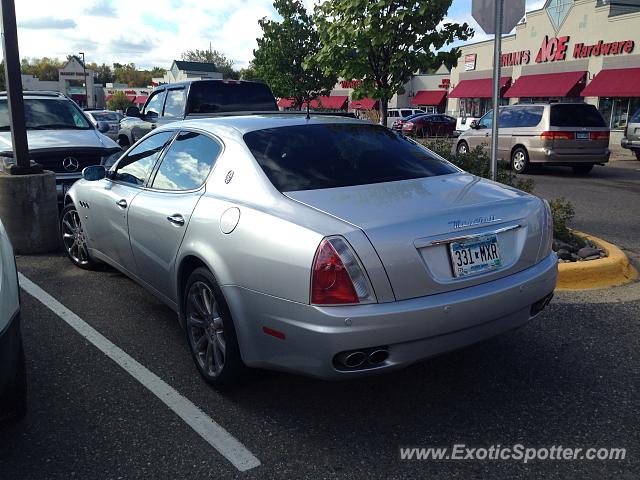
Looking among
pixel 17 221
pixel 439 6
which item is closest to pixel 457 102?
pixel 439 6

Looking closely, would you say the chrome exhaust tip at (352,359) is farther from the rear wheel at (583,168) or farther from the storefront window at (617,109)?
the storefront window at (617,109)

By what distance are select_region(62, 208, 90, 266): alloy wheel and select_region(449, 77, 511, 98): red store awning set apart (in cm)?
3304

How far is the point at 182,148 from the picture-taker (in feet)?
14.0

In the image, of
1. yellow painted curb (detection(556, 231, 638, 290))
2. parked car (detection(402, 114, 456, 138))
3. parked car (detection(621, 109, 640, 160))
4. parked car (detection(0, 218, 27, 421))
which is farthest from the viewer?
parked car (detection(402, 114, 456, 138))

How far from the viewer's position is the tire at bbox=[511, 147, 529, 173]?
14.9 m

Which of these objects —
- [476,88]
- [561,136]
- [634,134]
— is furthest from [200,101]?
[476,88]

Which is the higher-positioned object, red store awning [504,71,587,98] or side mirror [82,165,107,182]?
red store awning [504,71,587,98]

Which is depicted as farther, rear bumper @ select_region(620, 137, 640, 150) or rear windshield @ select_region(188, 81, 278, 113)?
rear bumper @ select_region(620, 137, 640, 150)

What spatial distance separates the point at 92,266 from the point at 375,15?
6146mm

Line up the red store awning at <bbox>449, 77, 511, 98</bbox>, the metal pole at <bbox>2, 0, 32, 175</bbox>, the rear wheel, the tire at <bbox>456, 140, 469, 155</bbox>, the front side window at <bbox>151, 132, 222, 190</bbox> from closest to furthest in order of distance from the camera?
the front side window at <bbox>151, 132, 222, 190</bbox>
the metal pole at <bbox>2, 0, 32, 175</bbox>
the rear wheel
the tire at <bbox>456, 140, 469, 155</bbox>
the red store awning at <bbox>449, 77, 511, 98</bbox>

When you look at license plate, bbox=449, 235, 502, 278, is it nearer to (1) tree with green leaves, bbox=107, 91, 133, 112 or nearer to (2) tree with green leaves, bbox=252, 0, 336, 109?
(2) tree with green leaves, bbox=252, 0, 336, 109

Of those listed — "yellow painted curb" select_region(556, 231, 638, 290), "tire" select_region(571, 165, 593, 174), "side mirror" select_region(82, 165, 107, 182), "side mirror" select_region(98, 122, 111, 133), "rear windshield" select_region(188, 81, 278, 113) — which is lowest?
"yellow painted curb" select_region(556, 231, 638, 290)

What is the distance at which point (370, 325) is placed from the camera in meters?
2.77

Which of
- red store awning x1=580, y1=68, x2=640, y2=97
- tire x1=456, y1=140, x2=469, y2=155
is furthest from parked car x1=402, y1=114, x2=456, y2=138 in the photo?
→ tire x1=456, y1=140, x2=469, y2=155
